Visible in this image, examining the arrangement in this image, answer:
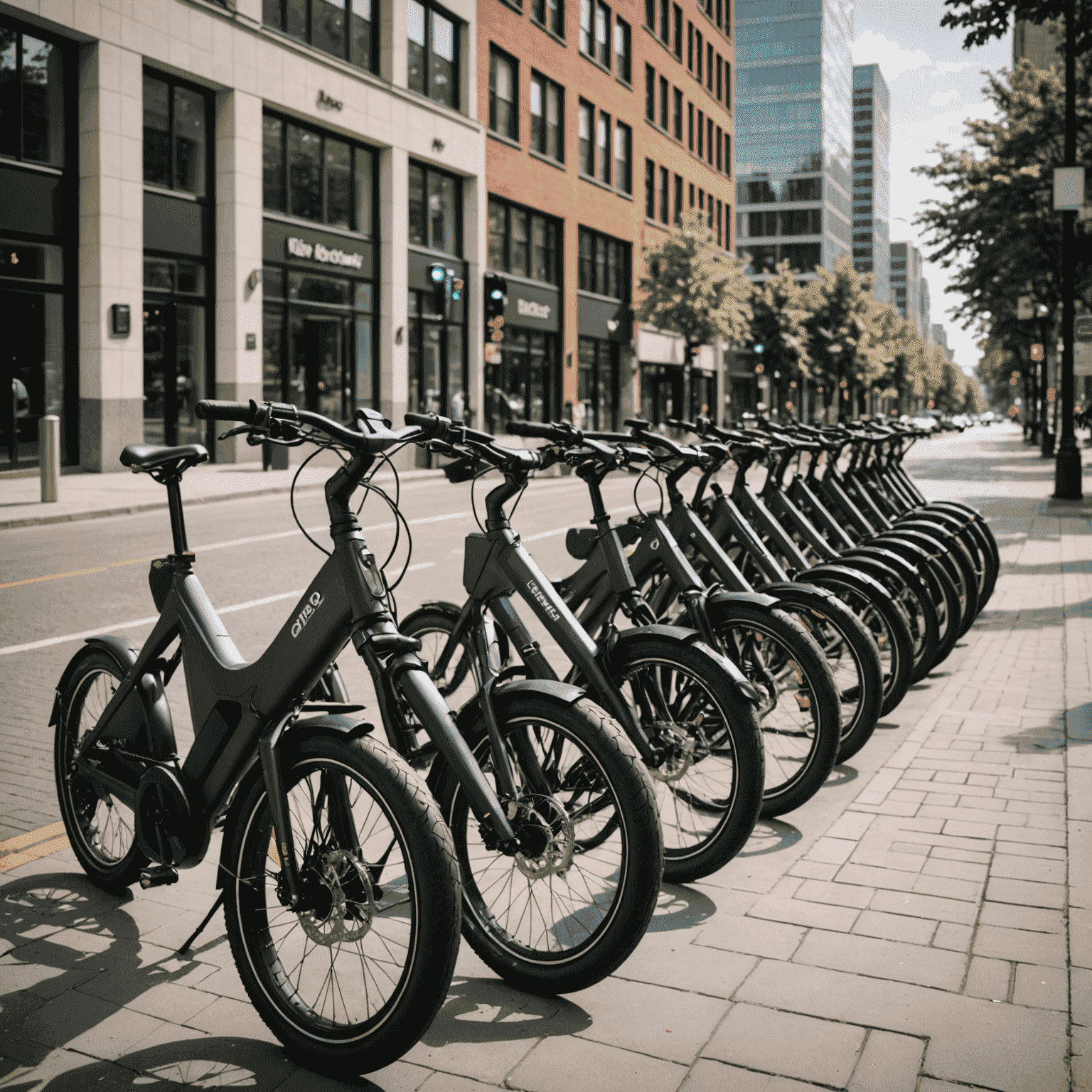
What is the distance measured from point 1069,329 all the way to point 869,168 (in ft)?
567

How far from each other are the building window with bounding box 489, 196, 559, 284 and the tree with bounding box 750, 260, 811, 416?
22.2 meters

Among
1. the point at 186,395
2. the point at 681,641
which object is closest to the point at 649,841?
the point at 681,641

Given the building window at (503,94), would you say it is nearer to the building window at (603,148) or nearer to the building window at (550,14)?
the building window at (550,14)

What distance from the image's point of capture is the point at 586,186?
43.8 m

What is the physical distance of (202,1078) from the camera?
291 cm

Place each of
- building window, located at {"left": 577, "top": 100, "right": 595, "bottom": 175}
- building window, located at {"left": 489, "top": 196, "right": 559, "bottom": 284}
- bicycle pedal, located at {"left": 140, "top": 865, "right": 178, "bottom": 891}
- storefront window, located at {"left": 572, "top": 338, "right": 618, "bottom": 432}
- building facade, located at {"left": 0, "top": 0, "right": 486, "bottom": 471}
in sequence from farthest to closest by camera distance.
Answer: storefront window, located at {"left": 572, "top": 338, "right": 618, "bottom": 432} → building window, located at {"left": 577, "top": 100, "right": 595, "bottom": 175} → building window, located at {"left": 489, "top": 196, "right": 559, "bottom": 284} → building facade, located at {"left": 0, "top": 0, "right": 486, "bottom": 471} → bicycle pedal, located at {"left": 140, "top": 865, "right": 178, "bottom": 891}

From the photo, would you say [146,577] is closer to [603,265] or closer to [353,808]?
[353,808]

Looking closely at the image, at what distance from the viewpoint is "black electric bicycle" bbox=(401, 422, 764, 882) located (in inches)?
154

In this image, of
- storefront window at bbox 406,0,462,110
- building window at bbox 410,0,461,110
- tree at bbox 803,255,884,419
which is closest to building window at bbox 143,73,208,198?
building window at bbox 410,0,461,110

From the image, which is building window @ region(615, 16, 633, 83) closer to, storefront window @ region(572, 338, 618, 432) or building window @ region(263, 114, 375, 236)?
storefront window @ region(572, 338, 618, 432)

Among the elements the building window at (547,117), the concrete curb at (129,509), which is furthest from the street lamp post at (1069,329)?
the building window at (547,117)

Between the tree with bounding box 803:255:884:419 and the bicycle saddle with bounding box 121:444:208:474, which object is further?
the tree with bounding box 803:255:884:419

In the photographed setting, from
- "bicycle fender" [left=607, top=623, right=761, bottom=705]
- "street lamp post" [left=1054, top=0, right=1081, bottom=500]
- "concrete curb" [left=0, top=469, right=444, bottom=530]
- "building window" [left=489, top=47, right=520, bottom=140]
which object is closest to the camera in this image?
"bicycle fender" [left=607, top=623, right=761, bottom=705]

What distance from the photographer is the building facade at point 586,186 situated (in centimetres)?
3803
